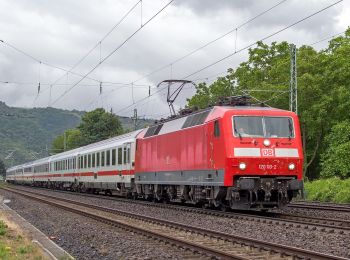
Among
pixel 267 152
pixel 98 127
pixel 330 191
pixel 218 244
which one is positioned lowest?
pixel 218 244

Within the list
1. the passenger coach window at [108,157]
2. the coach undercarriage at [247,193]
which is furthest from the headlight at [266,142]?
the passenger coach window at [108,157]

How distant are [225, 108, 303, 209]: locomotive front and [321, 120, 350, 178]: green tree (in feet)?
77.3

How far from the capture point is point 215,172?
61.0 ft

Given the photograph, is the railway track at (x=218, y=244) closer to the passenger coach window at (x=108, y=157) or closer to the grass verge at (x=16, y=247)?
the grass verge at (x=16, y=247)

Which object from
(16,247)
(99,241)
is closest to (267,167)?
(99,241)

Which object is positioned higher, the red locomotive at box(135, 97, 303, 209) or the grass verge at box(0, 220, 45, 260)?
the red locomotive at box(135, 97, 303, 209)

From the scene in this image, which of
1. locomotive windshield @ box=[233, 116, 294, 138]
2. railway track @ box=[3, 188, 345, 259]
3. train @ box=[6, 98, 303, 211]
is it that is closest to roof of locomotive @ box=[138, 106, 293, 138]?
train @ box=[6, 98, 303, 211]

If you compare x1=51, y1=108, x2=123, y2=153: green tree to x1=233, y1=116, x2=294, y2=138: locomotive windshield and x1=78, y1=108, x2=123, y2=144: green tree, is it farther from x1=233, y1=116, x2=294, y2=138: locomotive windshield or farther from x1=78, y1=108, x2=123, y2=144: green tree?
x1=233, y1=116, x2=294, y2=138: locomotive windshield

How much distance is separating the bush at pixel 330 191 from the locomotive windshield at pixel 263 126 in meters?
9.46

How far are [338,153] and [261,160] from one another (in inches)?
988

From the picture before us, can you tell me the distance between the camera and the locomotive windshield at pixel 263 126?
59.8ft

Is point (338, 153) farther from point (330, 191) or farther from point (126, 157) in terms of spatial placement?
point (126, 157)

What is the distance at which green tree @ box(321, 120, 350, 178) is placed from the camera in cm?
4081

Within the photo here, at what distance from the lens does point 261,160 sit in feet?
58.7
